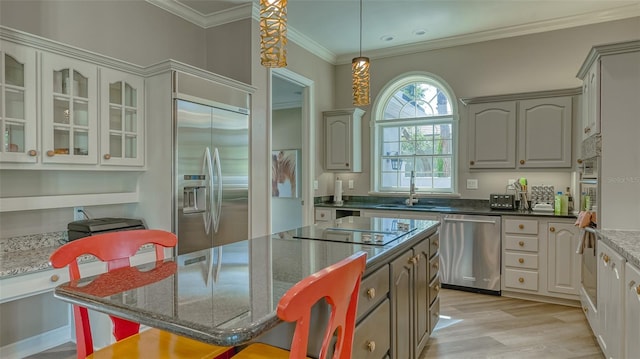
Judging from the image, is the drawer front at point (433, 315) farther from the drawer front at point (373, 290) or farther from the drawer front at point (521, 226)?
the drawer front at point (521, 226)

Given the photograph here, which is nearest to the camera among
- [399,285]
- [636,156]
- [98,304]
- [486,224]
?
[98,304]

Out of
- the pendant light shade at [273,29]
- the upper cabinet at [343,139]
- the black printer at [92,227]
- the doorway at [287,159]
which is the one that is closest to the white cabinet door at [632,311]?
the pendant light shade at [273,29]

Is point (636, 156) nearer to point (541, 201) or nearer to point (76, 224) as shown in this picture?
point (541, 201)

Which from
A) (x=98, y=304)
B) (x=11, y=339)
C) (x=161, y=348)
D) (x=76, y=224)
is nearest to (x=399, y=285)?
(x=161, y=348)

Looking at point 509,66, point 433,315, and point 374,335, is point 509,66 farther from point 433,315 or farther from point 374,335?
point 374,335

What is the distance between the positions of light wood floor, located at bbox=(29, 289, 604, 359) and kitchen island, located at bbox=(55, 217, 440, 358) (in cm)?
40

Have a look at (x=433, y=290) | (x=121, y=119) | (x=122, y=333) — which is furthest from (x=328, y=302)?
Answer: (x=121, y=119)

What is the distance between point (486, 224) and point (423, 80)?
212cm

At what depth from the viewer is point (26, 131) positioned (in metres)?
2.31

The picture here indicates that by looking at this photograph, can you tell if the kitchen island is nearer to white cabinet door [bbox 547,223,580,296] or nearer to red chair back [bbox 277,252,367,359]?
red chair back [bbox 277,252,367,359]

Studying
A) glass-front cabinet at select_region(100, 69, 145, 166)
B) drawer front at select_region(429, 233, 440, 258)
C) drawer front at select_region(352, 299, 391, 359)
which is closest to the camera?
drawer front at select_region(352, 299, 391, 359)

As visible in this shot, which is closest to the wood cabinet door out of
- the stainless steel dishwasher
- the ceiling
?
the stainless steel dishwasher

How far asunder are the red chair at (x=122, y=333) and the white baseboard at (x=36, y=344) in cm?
185

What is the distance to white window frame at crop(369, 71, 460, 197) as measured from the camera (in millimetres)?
4684
